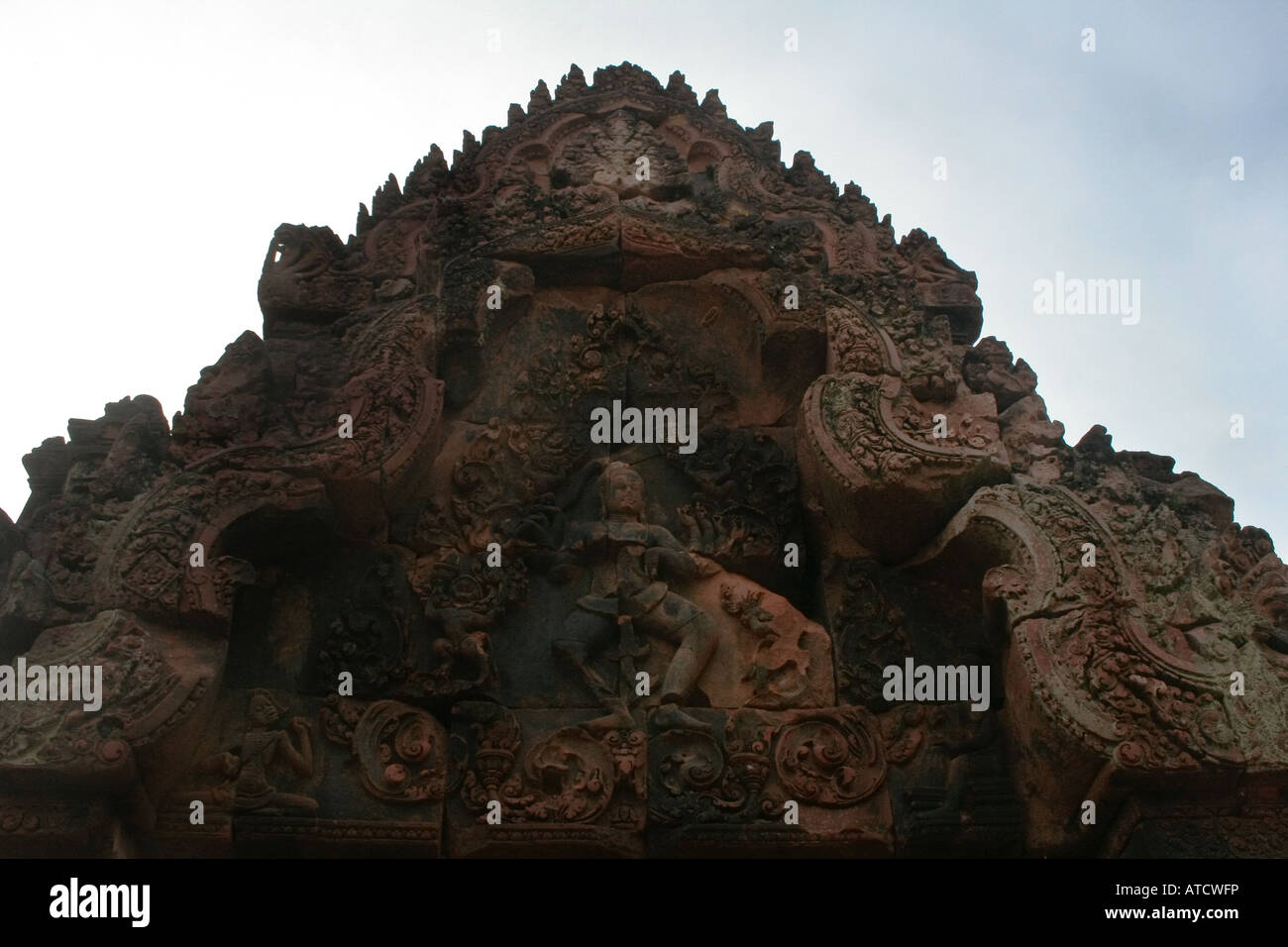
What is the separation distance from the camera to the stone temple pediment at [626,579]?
251 inches

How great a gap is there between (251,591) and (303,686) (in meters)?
0.64

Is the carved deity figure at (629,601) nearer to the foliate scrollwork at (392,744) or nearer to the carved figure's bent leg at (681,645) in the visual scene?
the carved figure's bent leg at (681,645)

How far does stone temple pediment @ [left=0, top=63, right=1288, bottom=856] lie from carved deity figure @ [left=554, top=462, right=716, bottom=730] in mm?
24

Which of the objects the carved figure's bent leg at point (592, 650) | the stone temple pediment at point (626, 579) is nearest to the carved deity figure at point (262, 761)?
the stone temple pediment at point (626, 579)

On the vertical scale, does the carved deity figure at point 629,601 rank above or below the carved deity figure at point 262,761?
above

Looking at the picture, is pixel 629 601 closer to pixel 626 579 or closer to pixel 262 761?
pixel 626 579

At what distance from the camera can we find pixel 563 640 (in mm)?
7344

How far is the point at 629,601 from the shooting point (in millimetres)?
7449

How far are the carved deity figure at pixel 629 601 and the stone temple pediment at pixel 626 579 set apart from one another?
0.02 metres

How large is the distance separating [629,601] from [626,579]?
15 cm

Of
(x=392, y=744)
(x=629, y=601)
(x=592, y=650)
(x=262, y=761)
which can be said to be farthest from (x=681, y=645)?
(x=262, y=761)
